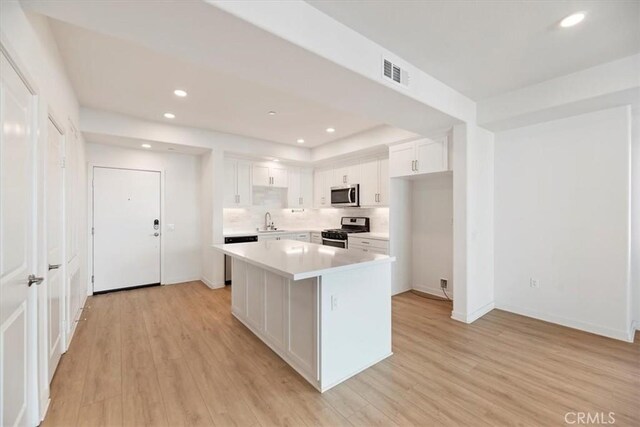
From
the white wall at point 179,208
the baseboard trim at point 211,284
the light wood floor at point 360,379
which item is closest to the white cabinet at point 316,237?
the baseboard trim at point 211,284

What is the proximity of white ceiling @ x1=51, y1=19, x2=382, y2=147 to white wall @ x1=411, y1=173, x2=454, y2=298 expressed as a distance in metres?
1.39

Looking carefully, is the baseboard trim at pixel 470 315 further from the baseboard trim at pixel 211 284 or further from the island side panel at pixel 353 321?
the baseboard trim at pixel 211 284

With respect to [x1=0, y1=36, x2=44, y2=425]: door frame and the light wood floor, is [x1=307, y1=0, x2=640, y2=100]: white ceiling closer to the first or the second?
[x1=0, y1=36, x2=44, y2=425]: door frame

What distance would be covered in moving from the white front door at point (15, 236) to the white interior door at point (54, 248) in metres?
0.52

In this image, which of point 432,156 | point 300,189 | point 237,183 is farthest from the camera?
point 300,189

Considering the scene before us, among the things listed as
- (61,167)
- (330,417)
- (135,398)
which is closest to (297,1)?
→ (61,167)

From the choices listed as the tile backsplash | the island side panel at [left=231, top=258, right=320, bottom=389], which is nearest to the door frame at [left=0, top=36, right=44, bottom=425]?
the island side panel at [left=231, top=258, right=320, bottom=389]

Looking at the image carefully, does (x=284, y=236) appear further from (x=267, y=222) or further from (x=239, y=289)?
(x=239, y=289)

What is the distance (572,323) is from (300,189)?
4886mm

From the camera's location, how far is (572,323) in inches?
126

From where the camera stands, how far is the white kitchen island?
2141 millimetres

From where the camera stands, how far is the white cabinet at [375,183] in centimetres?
477

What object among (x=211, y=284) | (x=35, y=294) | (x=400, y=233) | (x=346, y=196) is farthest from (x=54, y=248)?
(x=400, y=233)

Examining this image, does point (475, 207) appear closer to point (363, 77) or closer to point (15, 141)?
point (363, 77)
